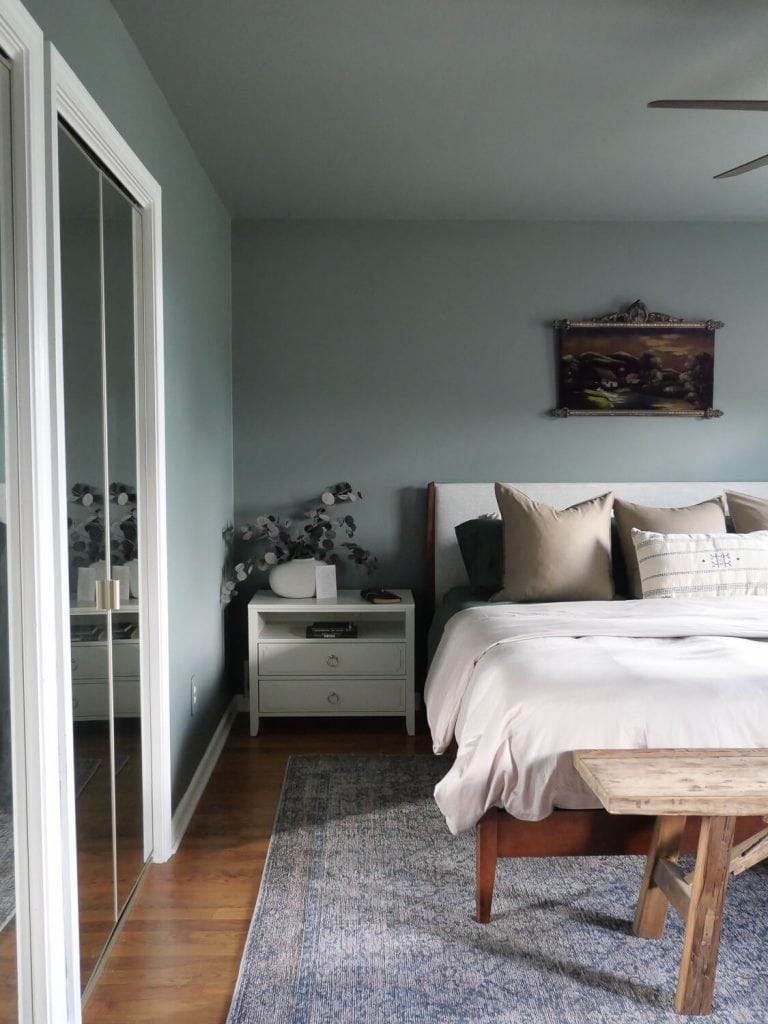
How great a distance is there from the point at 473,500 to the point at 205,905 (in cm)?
235

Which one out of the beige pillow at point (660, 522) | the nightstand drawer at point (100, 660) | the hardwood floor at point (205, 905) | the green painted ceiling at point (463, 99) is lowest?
the hardwood floor at point (205, 905)

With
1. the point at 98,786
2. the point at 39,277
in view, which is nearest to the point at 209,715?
the point at 98,786

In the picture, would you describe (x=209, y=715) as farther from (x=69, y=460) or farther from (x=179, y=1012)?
(x=69, y=460)

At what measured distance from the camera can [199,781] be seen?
10.5 ft

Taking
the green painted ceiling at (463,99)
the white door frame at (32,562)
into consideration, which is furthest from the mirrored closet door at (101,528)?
the green painted ceiling at (463,99)

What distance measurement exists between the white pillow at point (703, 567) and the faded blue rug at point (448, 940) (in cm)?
117

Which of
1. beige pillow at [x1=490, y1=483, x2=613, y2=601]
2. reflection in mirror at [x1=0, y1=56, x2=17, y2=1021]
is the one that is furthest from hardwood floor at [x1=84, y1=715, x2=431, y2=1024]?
beige pillow at [x1=490, y1=483, x2=613, y2=601]

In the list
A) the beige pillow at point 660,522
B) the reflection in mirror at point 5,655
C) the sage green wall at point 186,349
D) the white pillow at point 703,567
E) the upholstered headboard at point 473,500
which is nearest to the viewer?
the reflection in mirror at point 5,655

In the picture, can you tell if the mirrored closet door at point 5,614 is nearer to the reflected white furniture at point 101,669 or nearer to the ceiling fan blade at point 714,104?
the reflected white furniture at point 101,669

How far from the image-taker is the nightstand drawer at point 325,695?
385 centimetres

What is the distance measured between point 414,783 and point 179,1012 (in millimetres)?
1503

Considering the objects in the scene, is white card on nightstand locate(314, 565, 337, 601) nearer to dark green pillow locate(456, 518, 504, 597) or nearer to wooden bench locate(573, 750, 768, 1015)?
dark green pillow locate(456, 518, 504, 597)

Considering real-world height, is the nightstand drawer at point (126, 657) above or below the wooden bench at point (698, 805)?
above

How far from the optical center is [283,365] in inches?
166
